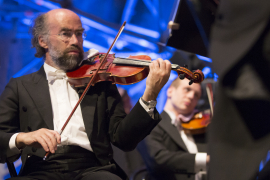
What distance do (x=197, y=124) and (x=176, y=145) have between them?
0.24m

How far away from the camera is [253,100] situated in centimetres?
49

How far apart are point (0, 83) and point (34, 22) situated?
70 cm

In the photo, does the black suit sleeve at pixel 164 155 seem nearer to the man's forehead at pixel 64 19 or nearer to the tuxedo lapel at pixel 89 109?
the tuxedo lapel at pixel 89 109

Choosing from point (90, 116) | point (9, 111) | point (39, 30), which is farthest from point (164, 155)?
point (39, 30)

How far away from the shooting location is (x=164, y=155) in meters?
2.03

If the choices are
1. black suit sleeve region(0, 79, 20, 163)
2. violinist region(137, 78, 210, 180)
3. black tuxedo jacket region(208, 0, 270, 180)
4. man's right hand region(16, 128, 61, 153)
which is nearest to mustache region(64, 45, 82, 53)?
black suit sleeve region(0, 79, 20, 163)

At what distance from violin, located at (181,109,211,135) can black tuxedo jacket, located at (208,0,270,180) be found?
168cm

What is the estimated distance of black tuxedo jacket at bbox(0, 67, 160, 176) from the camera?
1.34 meters

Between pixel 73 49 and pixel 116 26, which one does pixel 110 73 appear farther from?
pixel 116 26

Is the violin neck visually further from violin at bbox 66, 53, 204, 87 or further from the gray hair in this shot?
the gray hair

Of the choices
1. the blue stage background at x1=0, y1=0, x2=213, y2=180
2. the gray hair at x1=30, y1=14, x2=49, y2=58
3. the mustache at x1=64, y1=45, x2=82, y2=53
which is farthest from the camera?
the blue stage background at x1=0, y1=0, x2=213, y2=180

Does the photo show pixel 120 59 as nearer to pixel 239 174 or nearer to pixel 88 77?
pixel 88 77

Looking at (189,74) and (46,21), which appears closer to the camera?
(189,74)

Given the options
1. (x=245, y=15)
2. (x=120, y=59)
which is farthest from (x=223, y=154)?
(x=120, y=59)
